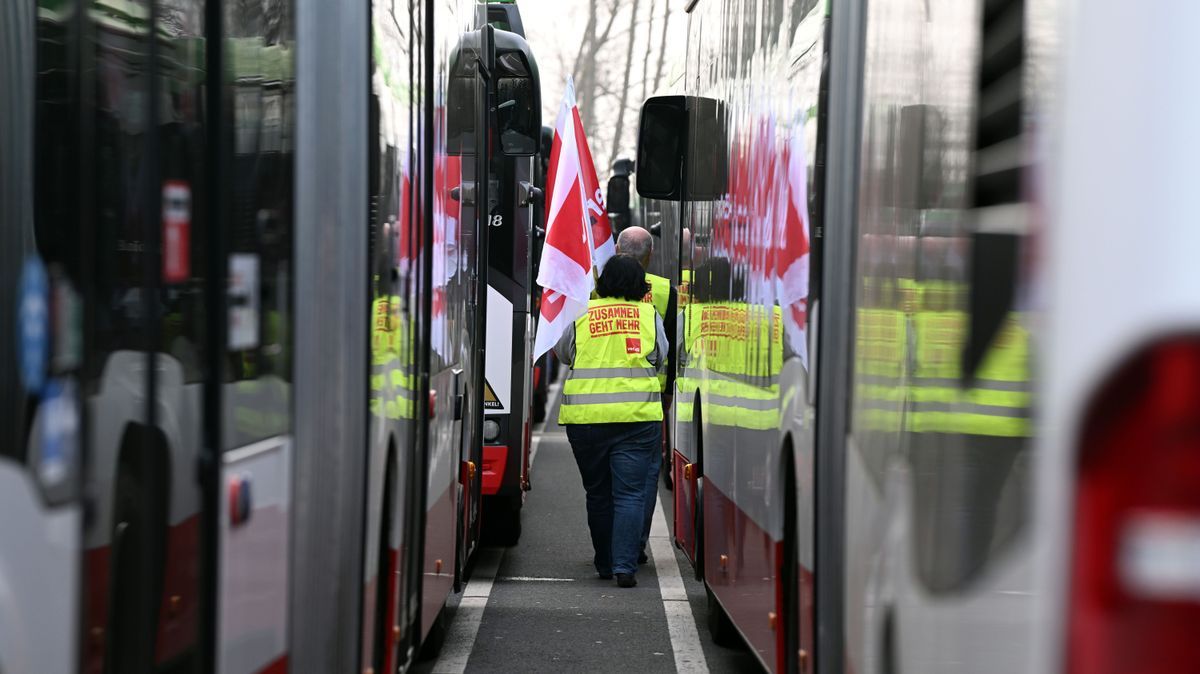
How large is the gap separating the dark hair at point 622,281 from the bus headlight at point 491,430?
4.10ft

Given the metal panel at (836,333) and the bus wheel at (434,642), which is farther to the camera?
the bus wheel at (434,642)

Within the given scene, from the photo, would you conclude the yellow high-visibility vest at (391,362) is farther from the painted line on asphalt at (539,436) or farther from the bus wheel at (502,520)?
the painted line on asphalt at (539,436)

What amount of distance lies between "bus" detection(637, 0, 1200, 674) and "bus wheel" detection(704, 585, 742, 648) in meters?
2.46

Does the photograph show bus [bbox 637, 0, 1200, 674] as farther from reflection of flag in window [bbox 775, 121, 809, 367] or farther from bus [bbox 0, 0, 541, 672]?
bus [bbox 0, 0, 541, 672]

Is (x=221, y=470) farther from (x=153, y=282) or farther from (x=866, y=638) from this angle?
(x=866, y=638)

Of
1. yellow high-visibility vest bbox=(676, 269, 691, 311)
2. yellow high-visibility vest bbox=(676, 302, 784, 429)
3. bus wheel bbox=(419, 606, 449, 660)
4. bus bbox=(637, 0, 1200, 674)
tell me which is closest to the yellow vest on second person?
yellow high-visibility vest bbox=(676, 269, 691, 311)

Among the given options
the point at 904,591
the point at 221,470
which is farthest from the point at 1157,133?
the point at 221,470

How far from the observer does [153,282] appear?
9.82 ft

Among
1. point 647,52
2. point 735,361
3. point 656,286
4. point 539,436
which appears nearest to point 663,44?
point 647,52

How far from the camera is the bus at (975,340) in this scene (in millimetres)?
1610

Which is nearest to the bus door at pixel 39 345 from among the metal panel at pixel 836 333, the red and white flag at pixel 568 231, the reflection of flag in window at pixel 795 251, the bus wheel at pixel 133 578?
the bus wheel at pixel 133 578

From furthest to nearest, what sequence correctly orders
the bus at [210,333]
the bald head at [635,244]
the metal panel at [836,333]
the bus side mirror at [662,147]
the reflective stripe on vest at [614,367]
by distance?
the bald head at [635,244] → the reflective stripe on vest at [614,367] → the bus side mirror at [662,147] → the metal panel at [836,333] → the bus at [210,333]

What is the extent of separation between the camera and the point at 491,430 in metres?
10.3

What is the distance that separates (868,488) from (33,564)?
1.71 metres
